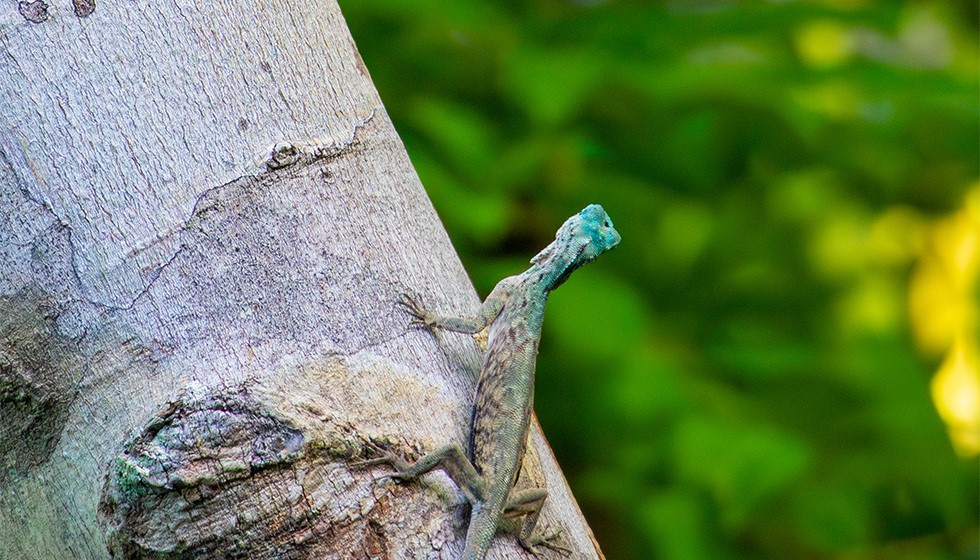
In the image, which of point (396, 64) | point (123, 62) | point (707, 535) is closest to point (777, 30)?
point (396, 64)

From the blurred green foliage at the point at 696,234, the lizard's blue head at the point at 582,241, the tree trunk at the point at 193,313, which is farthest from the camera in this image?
the blurred green foliage at the point at 696,234

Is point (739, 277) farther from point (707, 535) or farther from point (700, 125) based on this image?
point (707, 535)

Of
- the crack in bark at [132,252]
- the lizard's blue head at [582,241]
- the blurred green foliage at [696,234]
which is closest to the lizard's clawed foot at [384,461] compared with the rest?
the crack in bark at [132,252]

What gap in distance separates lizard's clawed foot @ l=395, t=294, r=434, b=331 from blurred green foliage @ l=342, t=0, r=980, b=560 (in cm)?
150

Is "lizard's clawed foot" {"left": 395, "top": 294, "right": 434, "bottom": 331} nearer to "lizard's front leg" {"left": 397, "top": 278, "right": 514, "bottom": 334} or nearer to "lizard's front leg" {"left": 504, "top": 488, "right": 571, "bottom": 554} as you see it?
"lizard's front leg" {"left": 397, "top": 278, "right": 514, "bottom": 334}

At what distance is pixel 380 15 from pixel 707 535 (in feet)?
8.40

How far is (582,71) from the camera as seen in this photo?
11.9 ft

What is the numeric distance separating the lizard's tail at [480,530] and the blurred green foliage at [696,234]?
1.69 meters

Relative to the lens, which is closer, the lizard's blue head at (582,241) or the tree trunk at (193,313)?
the tree trunk at (193,313)

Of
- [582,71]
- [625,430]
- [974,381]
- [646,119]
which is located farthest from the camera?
[974,381]

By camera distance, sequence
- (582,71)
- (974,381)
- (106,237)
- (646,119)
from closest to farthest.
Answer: (106,237), (582,71), (646,119), (974,381)

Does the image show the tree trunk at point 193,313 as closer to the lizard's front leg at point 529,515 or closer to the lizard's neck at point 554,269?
the lizard's front leg at point 529,515

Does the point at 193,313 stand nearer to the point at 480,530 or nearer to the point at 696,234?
the point at 480,530

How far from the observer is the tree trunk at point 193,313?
1646 mm
